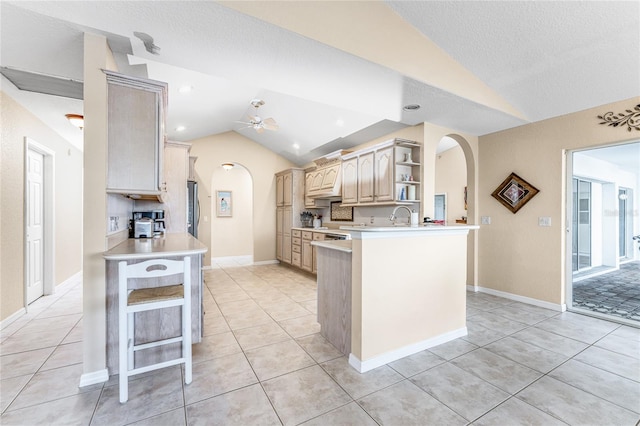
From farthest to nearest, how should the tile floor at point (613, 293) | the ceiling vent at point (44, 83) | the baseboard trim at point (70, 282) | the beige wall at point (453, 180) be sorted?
the beige wall at point (453, 180), the baseboard trim at point (70, 282), the tile floor at point (613, 293), the ceiling vent at point (44, 83)

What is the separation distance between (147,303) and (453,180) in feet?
21.5

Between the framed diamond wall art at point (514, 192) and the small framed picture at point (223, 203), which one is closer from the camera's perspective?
the framed diamond wall art at point (514, 192)

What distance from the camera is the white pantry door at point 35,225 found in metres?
3.55

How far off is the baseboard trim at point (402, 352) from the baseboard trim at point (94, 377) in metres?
1.86

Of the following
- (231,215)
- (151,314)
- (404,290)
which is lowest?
(151,314)

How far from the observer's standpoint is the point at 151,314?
7.25 ft

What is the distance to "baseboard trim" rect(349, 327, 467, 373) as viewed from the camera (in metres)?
2.20

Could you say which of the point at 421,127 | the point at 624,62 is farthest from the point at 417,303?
the point at 624,62

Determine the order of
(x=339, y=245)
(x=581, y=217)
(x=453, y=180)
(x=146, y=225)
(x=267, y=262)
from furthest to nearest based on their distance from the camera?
(x=267, y=262) < (x=453, y=180) < (x=581, y=217) < (x=146, y=225) < (x=339, y=245)

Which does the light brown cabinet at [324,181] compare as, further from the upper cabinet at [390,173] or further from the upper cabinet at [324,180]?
the upper cabinet at [390,173]

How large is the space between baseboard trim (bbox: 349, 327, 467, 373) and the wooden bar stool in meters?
1.27

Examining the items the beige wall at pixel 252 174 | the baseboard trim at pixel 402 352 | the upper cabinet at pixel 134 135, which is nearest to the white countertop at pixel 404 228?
the baseboard trim at pixel 402 352

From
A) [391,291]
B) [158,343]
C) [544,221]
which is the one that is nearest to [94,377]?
[158,343]

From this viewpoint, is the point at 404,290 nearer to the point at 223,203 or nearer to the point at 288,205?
the point at 288,205
